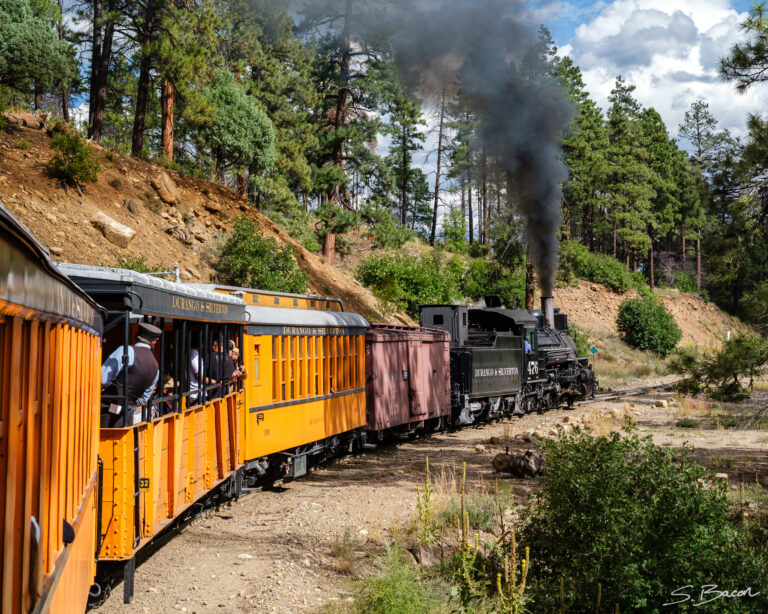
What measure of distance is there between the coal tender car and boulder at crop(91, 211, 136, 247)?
8.90m

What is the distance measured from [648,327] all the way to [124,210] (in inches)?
1331

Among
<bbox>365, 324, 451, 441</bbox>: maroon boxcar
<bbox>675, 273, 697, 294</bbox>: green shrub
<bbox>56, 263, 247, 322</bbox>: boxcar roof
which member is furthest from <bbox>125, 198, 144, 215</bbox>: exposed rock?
<bbox>675, 273, 697, 294</bbox>: green shrub

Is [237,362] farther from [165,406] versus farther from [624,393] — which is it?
[624,393]

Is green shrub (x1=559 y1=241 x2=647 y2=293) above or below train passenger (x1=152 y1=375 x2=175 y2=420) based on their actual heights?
above

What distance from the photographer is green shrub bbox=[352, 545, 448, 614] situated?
21.1ft

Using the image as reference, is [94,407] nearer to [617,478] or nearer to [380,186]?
[617,478]

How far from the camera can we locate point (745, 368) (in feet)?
58.3

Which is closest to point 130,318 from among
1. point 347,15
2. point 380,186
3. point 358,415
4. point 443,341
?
point 358,415

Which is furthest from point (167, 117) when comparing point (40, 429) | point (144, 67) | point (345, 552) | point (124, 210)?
point (40, 429)

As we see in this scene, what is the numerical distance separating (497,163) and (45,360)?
25688mm

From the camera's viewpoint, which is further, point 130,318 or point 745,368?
point 745,368

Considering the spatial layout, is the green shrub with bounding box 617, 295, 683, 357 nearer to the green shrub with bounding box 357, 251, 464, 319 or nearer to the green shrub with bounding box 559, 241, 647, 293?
the green shrub with bounding box 559, 241, 647, 293

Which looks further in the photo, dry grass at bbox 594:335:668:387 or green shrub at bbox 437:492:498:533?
dry grass at bbox 594:335:668:387

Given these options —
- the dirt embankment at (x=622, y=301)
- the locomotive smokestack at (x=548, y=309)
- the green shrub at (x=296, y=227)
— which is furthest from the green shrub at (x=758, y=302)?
the dirt embankment at (x=622, y=301)
